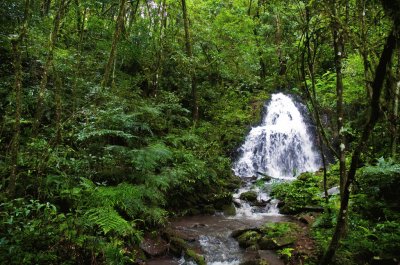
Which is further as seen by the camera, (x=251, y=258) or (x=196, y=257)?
(x=251, y=258)

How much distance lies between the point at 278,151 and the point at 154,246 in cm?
944

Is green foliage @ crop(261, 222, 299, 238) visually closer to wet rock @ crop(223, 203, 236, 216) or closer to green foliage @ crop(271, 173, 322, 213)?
green foliage @ crop(271, 173, 322, 213)

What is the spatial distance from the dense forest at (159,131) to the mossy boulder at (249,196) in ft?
2.55

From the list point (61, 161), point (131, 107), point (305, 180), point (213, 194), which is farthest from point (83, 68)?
point (305, 180)

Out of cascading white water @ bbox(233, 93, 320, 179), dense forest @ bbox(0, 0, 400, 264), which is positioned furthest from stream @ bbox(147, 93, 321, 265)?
dense forest @ bbox(0, 0, 400, 264)

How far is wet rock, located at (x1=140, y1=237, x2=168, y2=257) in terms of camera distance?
19.0 ft

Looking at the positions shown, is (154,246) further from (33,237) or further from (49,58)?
(49,58)

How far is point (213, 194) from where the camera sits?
9.79 meters

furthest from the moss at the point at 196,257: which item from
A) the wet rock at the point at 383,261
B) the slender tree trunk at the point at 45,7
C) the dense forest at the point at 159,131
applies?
the slender tree trunk at the point at 45,7

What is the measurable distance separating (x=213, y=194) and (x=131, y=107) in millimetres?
3706

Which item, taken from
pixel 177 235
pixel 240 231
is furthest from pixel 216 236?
pixel 177 235

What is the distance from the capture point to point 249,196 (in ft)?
33.7

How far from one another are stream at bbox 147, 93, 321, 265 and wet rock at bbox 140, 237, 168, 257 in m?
0.14

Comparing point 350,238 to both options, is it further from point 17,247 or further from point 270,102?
point 270,102
